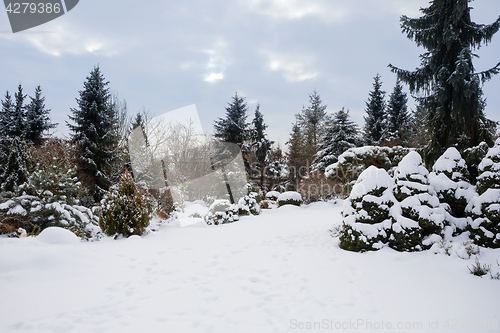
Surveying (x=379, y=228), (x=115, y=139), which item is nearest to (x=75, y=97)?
(x=115, y=139)

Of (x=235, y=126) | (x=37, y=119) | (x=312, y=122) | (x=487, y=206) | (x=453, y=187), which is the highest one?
(x=312, y=122)

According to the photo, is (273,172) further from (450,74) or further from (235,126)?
(450,74)

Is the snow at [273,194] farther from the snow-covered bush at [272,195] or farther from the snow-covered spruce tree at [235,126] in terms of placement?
the snow-covered spruce tree at [235,126]

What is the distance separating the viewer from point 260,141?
58.6ft

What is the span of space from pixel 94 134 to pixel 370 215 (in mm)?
15922

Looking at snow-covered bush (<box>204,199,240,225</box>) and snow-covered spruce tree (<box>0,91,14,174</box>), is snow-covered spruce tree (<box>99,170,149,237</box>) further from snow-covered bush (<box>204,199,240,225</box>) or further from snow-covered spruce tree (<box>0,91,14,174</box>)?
snow-covered spruce tree (<box>0,91,14,174</box>)

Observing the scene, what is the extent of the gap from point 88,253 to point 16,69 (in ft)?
18.6

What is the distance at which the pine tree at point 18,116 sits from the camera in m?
15.8

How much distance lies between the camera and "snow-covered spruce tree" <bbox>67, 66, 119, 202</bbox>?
13.9 meters

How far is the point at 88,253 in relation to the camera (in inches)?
156

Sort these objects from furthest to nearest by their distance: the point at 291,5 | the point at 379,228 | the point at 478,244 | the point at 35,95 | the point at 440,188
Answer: the point at 35,95 → the point at 291,5 → the point at 440,188 → the point at 379,228 → the point at 478,244

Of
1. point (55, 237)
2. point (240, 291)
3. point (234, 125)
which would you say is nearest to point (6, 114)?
point (234, 125)

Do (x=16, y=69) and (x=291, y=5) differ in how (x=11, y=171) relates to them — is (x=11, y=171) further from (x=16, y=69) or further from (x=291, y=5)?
(x=291, y=5)

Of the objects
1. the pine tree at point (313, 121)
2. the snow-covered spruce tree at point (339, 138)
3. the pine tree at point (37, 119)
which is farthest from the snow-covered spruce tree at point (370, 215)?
the pine tree at point (37, 119)
